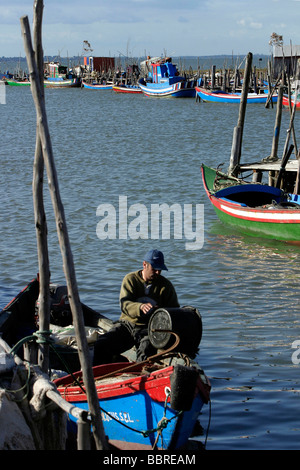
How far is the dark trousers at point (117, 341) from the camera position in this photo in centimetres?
862

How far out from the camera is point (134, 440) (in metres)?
7.09

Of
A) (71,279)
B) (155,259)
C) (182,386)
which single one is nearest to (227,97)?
(155,259)

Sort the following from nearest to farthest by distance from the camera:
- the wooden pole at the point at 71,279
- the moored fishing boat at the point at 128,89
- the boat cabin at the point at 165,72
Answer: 1. the wooden pole at the point at 71,279
2. the boat cabin at the point at 165,72
3. the moored fishing boat at the point at 128,89

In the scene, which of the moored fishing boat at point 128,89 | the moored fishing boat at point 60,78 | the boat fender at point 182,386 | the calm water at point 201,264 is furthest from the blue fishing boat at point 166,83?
the boat fender at point 182,386

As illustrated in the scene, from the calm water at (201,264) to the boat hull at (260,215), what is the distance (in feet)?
0.94

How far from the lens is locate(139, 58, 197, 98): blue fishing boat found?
74.1 meters

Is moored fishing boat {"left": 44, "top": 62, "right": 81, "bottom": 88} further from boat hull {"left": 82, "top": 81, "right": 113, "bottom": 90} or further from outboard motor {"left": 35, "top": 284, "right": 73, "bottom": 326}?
outboard motor {"left": 35, "top": 284, "right": 73, "bottom": 326}

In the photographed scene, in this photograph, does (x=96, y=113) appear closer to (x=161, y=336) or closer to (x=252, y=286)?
(x=252, y=286)

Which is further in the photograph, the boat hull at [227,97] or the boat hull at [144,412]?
the boat hull at [227,97]

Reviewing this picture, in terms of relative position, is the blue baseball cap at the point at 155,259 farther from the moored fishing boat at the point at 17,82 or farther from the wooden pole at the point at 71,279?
the moored fishing boat at the point at 17,82

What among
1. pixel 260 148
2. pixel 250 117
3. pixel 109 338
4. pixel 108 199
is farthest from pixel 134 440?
pixel 250 117

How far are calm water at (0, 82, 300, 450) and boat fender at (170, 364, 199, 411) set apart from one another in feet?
4.08

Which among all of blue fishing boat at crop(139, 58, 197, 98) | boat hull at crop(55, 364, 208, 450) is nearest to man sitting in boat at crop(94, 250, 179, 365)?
boat hull at crop(55, 364, 208, 450)

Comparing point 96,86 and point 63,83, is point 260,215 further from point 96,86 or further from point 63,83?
point 63,83
